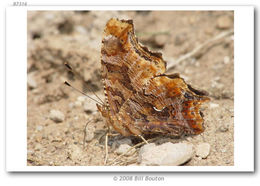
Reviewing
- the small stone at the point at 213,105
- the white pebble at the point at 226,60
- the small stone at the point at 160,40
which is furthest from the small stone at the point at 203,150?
the small stone at the point at 160,40

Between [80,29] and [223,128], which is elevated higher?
[80,29]

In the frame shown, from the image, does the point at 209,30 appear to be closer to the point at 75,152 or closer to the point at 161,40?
the point at 161,40

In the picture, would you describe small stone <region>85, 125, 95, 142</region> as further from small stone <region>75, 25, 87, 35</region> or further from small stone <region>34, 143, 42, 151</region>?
small stone <region>75, 25, 87, 35</region>

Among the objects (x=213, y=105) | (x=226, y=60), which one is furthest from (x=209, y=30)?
(x=213, y=105)

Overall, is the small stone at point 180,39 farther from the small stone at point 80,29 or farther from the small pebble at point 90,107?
the small pebble at point 90,107

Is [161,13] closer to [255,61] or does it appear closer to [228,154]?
[255,61]

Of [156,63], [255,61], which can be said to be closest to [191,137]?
[156,63]
